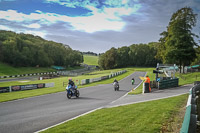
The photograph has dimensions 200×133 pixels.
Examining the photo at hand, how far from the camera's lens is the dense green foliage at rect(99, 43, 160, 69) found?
114 metres

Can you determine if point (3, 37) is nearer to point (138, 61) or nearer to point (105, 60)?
point (105, 60)

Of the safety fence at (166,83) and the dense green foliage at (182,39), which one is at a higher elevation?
the dense green foliage at (182,39)

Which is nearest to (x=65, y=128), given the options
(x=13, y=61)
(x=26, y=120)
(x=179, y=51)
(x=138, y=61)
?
(x=26, y=120)

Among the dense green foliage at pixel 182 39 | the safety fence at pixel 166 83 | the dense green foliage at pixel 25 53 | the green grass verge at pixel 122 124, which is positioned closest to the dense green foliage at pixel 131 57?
the dense green foliage at pixel 25 53

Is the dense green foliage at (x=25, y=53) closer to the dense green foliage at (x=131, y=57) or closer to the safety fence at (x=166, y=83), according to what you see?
the dense green foliage at (x=131, y=57)

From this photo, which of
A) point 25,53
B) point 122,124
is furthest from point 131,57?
point 122,124

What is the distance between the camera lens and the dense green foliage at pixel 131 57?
4488 inches

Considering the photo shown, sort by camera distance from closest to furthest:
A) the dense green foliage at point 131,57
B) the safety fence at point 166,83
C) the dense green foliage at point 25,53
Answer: the safety fence at point 166,83, the dense green foliage at point 25,53, the dense green foliage at point 131,57

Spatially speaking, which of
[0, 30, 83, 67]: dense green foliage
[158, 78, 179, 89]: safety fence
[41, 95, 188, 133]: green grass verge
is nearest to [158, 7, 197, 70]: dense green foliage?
[158, 78, 179, 89]: safety fence

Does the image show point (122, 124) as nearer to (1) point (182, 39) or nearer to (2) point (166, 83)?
(2) point (166, 83)

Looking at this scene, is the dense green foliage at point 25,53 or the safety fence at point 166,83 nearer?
the safety fence at point 166,83

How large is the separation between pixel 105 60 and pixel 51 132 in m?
109

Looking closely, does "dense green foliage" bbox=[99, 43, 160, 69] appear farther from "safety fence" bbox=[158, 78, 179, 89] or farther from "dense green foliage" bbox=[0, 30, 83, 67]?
"safety fence" bbox=[158, 78, 179, 89]

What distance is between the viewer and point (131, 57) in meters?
118
